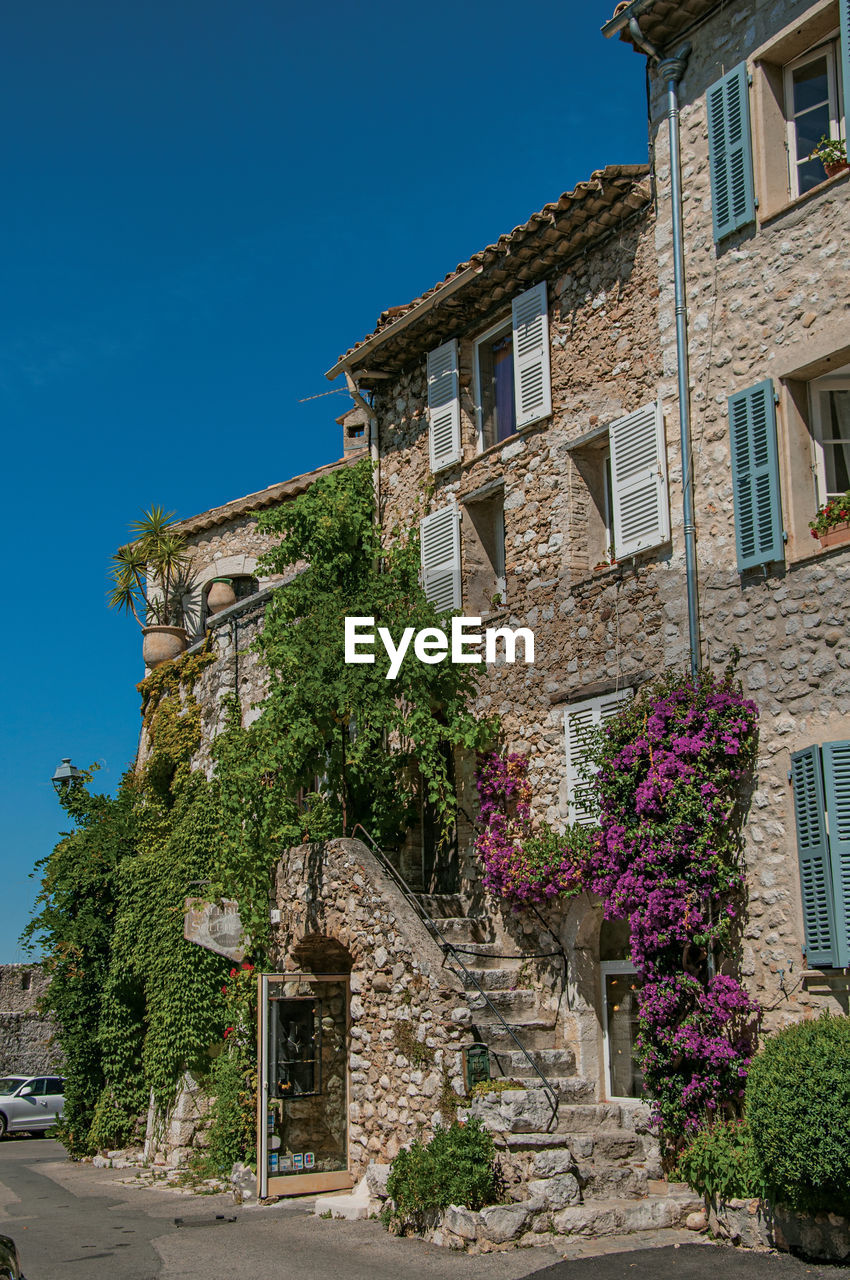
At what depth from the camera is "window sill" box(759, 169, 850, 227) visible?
9.44m

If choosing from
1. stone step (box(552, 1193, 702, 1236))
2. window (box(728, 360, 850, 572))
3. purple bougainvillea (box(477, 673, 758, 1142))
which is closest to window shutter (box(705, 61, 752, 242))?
window (box(728, 360, 850, 572))

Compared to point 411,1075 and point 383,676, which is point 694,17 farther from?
point 411,1075

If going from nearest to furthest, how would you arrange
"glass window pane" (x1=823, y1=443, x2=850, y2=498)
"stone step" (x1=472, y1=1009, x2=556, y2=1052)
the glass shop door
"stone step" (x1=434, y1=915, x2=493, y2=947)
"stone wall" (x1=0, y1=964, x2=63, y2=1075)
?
"glass window pane" (x1=823, y1=443, x2=850, y2=498) → "stone step" (x1=472, y1=1009, x2=556, y2=1052) → the glass shop door → "stone step" (x1=434, y1=915, x2=493, y2=947) → "stone wall" (x1=0, y1=964, x2=63, y2=1075)

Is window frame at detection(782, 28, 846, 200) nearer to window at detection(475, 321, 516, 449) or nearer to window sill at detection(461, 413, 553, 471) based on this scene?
window sill at detection(461, 413, 553, 471)

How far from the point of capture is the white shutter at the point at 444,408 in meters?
13.9

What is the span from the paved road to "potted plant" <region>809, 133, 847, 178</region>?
7.62 meters

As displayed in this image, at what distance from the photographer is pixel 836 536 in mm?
9203

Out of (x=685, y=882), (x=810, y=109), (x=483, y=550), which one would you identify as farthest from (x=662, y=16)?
(x=685, y=882)

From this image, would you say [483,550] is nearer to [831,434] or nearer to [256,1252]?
[831,434]

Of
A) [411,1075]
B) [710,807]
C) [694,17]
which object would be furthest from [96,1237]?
[694,17]

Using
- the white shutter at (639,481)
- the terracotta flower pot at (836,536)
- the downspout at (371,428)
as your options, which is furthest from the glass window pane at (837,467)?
the downspout at (371,428)

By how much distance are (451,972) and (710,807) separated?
2.52 metres

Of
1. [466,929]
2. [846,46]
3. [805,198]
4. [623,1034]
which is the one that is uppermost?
[846,46]

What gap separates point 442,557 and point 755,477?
4658mm
